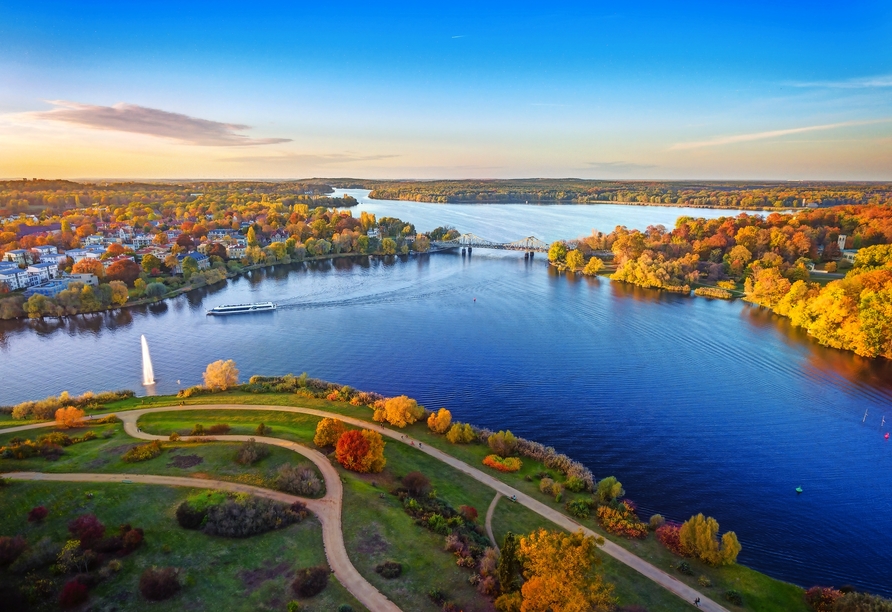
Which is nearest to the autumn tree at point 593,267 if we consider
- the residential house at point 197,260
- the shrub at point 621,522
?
the residential house at point 197,260

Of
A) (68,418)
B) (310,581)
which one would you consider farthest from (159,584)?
(68,418)

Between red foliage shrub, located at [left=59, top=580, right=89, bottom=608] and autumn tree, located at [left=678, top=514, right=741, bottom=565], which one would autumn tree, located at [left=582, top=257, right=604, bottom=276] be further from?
red foliage shrub, located at [left=59, top=580, right=89, bottom=608]

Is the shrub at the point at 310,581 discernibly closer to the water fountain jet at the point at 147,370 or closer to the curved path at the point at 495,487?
the curved path at the point at 495,487

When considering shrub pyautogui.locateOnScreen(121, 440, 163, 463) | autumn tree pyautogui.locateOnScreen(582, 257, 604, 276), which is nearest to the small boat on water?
shrub pyautogui.locateOnScreen(121, 440, 163, 463)

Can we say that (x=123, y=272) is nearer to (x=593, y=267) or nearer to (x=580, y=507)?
(x=580, y=507)

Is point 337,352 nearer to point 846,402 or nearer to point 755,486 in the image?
point 755,486

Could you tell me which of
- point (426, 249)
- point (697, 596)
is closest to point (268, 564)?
point (697, 596)
